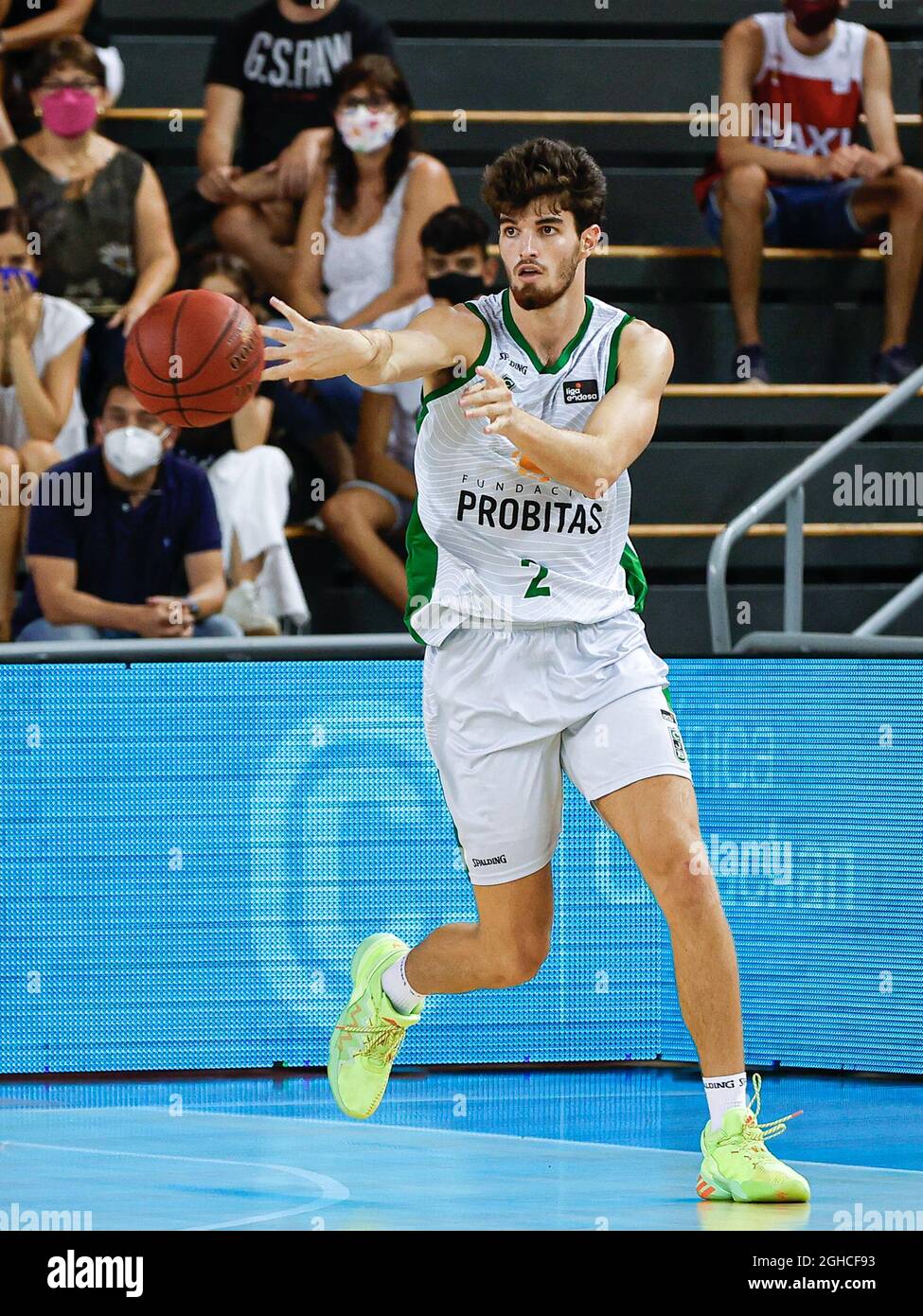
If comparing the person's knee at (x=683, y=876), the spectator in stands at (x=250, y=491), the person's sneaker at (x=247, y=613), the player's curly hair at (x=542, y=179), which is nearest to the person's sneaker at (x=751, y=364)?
the spectator in stands at (x=250, y=491)

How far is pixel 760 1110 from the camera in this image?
5.19 m

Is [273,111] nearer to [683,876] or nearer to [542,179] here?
[542,179]

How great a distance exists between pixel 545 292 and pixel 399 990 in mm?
1742

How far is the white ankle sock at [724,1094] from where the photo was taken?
3980 millimetres

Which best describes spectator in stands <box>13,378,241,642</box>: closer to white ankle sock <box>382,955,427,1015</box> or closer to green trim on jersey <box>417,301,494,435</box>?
white ankle sock <box>382,955,427,1015</box>

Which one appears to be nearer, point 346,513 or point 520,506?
point 520,506

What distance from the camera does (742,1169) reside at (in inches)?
154

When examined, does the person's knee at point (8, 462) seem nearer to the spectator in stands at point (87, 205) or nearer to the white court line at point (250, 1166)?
the spectator in stands at point (87, 205)

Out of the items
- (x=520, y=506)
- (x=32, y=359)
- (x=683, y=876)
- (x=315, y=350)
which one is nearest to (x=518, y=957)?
(x=683, y=876)

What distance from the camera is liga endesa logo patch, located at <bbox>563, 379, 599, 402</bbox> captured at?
13.7 ft

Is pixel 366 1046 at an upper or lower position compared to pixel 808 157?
lower
